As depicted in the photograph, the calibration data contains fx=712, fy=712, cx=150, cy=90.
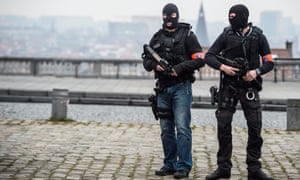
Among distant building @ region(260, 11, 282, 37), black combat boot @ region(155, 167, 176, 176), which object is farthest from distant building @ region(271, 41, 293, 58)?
black combat boot @ region(155, 167, 176, 176)

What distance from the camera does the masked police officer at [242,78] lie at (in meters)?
7.94

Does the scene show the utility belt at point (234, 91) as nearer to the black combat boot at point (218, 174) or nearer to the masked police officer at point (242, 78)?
the masked police officer at point (242, 78)

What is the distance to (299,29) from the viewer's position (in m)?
42.5

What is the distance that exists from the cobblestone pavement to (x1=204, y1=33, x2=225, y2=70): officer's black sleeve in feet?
4.47

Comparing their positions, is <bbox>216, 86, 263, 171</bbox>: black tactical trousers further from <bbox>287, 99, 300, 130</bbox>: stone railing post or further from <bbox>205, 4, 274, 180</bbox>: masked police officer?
<bbox>287, 99, 300, 130</bbox>: stone railing post

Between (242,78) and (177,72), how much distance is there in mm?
735

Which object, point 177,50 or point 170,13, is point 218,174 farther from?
point 170,13

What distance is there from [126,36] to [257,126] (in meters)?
43.0

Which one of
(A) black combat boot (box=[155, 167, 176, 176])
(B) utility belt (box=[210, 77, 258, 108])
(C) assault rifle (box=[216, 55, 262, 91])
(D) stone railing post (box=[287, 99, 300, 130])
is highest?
(C) assault rifle (box=[216, 55, 262, 91])

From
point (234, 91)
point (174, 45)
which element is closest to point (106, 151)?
point (174, 45)

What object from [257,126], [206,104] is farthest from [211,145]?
[206,104]

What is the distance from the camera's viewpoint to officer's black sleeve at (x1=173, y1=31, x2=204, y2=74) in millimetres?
8078

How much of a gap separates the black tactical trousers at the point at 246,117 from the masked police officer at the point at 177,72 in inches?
15.9

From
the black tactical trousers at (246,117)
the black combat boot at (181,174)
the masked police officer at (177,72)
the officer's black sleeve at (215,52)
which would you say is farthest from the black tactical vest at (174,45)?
the black combat boot at (181,174)
